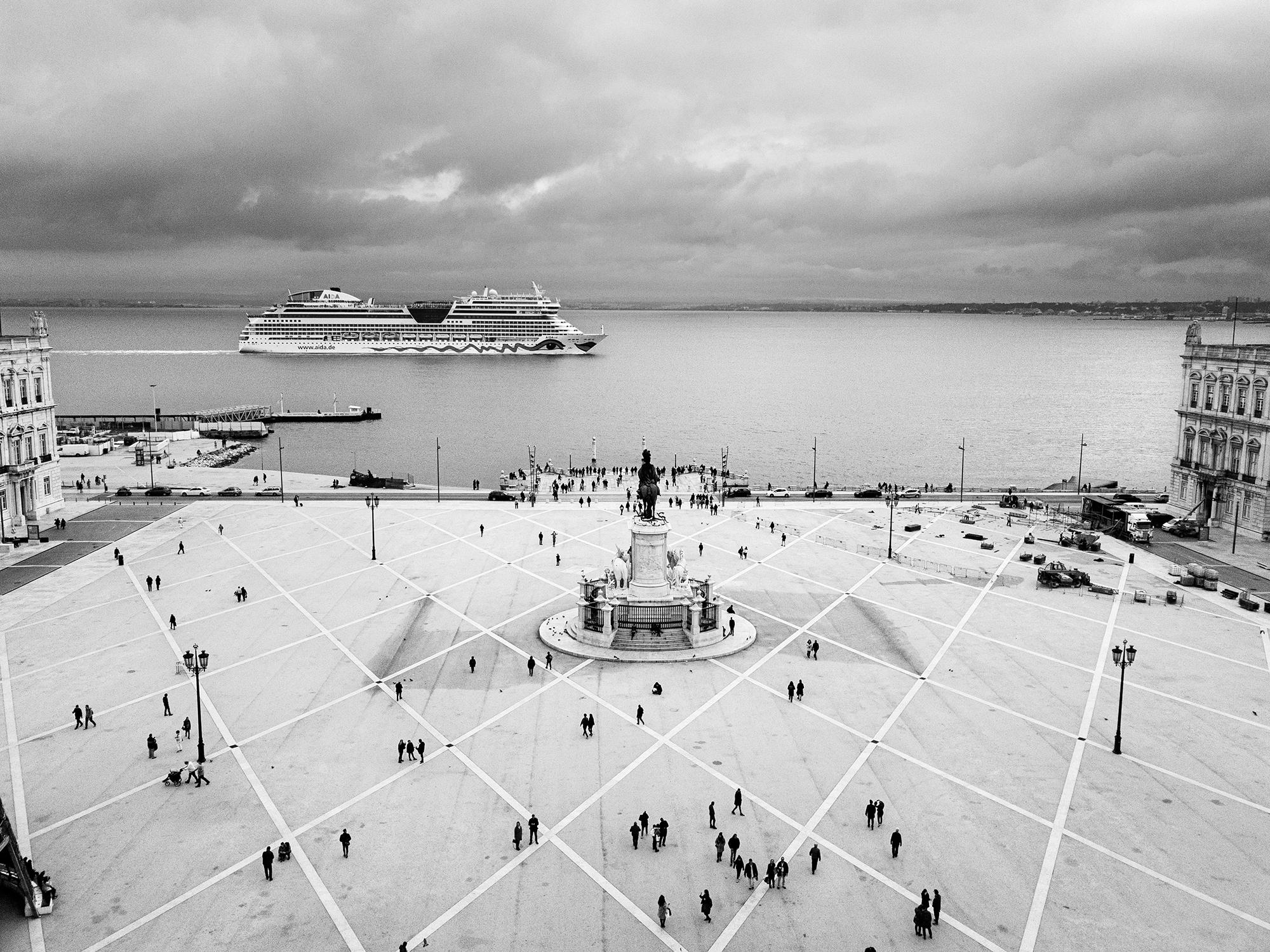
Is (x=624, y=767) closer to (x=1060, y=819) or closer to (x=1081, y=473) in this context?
(x=1060, y=819)

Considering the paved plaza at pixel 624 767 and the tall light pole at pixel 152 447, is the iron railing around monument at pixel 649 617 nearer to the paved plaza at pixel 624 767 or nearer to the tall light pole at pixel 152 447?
the paved plaza at pixel 624 767

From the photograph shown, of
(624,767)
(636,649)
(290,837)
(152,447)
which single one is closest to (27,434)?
(152,447)

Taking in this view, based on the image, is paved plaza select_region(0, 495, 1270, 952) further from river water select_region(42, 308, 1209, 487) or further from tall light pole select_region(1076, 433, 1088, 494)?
river water select_region(42, 308, 1209, 487)

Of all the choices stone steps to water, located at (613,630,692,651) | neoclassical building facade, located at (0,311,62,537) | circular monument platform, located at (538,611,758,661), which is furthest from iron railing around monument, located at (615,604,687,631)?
neoclassical building facade, located at (0,311,62,537)

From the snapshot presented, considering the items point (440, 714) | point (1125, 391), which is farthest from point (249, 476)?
point (1125, 391)

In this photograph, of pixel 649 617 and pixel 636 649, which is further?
pixel 649 617

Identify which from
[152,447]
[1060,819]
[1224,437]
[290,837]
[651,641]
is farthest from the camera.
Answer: [152,447]

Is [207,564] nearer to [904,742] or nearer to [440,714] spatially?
[440,714]
